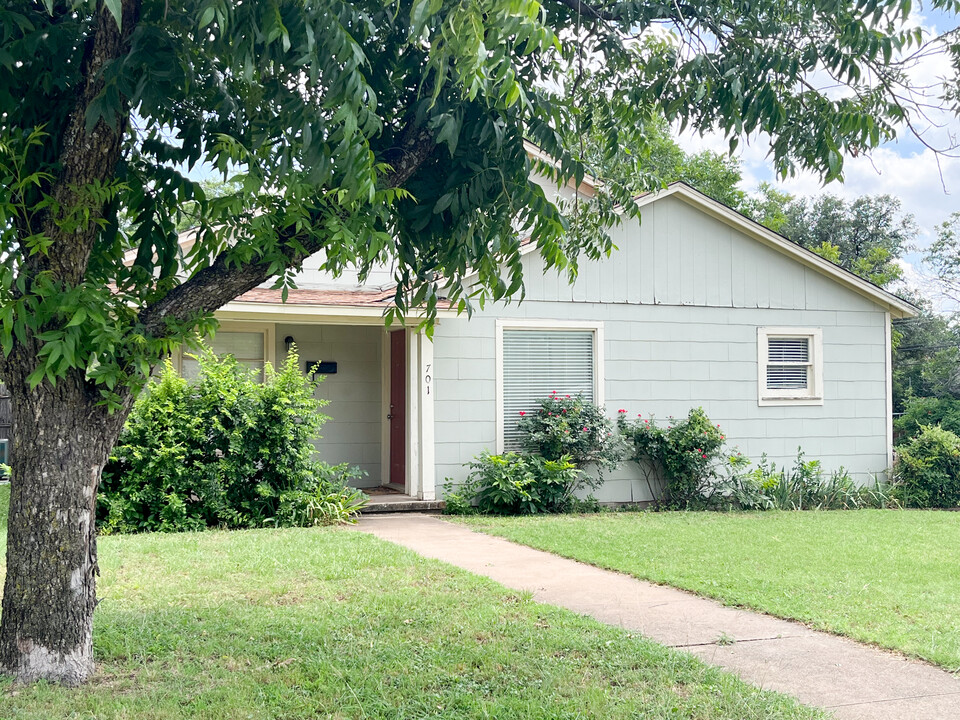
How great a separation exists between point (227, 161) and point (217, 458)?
242 inches

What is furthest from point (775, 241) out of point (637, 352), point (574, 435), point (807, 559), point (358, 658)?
point (358, 658)

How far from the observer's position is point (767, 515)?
12.2 meters

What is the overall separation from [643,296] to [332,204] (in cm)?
945

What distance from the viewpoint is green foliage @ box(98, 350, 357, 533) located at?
32.5 ft

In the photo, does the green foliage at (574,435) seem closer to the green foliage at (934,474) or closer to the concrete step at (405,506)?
the concrete step at (405,506)

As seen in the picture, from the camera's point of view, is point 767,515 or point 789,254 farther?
point 789,254

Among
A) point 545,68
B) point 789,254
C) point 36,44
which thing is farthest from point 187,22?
point 789,254

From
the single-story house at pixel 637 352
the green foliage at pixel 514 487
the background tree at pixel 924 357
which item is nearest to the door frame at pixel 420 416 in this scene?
the single-story house at pixel 637 352

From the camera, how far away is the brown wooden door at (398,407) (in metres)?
13.1

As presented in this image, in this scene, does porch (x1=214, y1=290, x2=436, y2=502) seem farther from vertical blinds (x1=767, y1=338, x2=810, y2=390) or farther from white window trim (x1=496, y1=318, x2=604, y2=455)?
vertical blinds (x1=767, y1=338, x2=810, y2=390)

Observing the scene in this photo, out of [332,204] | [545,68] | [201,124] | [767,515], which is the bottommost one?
[767,515]

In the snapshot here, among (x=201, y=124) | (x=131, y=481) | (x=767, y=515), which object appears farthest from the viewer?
(x=767, y=515)

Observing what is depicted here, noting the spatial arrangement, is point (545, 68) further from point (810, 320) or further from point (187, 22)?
point (810, 320)

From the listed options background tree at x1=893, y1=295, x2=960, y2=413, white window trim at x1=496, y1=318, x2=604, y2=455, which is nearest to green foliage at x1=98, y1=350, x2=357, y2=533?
white window trim at x1=496, y1=318, x2=604, y2=455
